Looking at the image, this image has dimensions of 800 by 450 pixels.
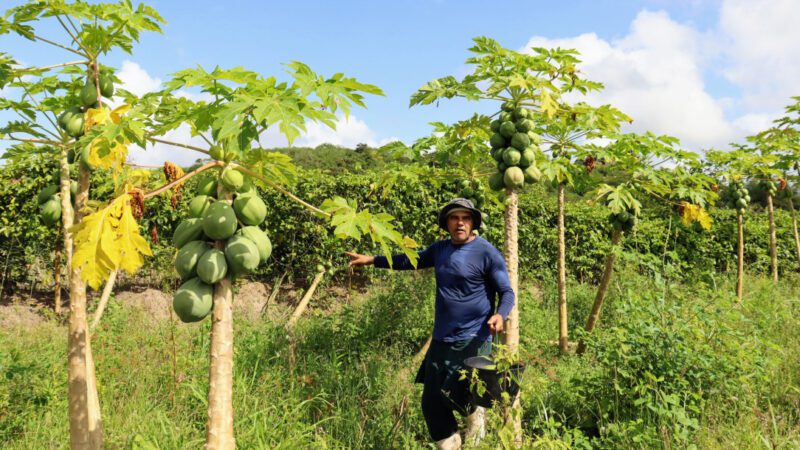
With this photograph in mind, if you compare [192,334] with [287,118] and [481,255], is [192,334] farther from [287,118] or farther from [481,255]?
[287,118]

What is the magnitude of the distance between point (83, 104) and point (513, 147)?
9.65 feet

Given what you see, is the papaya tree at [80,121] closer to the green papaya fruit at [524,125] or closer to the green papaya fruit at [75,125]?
the green papaya fruit at [75,125]

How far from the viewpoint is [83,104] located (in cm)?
244

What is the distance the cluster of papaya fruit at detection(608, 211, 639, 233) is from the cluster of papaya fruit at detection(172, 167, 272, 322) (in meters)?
4.71

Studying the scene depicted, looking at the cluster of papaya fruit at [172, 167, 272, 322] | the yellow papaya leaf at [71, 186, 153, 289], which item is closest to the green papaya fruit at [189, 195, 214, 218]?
the cluster of papaya fruit at [172, 167, 272, 322]

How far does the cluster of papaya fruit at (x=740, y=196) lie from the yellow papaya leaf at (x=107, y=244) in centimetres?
970

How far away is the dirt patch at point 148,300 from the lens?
22.1 ft

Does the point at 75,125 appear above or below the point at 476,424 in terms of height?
above

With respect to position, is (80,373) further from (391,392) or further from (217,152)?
(391,392)

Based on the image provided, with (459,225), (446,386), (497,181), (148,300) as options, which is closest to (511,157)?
(497,181)

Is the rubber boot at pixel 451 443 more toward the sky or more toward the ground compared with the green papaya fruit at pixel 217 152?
more toward the ground

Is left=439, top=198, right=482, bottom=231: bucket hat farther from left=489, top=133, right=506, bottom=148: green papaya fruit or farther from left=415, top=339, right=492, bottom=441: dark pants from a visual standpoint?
left=415, top=339, right=492, bottom=441: dark pants

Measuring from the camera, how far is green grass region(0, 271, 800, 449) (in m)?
3.16

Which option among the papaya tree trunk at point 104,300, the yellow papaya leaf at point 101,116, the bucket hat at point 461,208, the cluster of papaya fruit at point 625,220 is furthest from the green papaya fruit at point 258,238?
the cluster of papaya fruit at point 625,220
